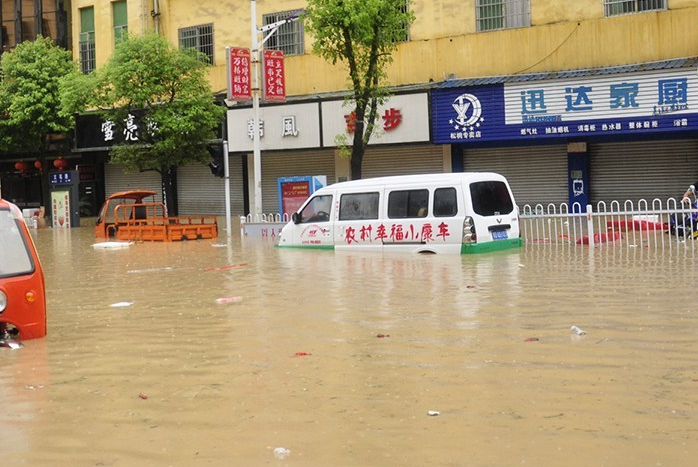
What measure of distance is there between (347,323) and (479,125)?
804 inches

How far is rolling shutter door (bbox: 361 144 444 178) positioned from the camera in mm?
32250

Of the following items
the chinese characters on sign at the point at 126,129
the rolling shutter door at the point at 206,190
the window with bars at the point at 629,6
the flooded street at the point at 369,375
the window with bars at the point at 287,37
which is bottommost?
the flooded street at the point at 369,375

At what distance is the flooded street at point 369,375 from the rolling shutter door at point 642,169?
1528 cm

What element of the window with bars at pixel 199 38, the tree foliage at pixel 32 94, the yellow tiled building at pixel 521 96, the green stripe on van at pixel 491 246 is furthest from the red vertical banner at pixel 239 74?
the green stripe on van at pixel 491 246

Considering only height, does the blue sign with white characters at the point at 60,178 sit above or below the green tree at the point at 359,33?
below

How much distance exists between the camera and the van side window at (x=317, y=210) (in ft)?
63.3

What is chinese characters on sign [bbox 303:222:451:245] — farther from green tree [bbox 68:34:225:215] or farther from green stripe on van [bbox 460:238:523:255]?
green tree [bbox 68:34:225:215]

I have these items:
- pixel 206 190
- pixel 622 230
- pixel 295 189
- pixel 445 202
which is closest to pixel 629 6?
pixel 622 230

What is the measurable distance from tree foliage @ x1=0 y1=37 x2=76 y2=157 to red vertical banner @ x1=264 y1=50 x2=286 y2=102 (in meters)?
11.1

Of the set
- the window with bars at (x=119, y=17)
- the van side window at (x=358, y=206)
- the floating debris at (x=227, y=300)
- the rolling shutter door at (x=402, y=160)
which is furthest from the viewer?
the window with bars at (x=119, y=17)

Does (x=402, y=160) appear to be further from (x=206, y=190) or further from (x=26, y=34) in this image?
(x=26, y=34)

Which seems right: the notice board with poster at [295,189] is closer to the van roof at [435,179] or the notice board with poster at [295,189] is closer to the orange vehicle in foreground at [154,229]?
the orange vehicle in foreground at [154,229]

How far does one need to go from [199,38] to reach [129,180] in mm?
7546

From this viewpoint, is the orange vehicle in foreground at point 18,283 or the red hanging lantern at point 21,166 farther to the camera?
the red hanging lantern at point 21,166
